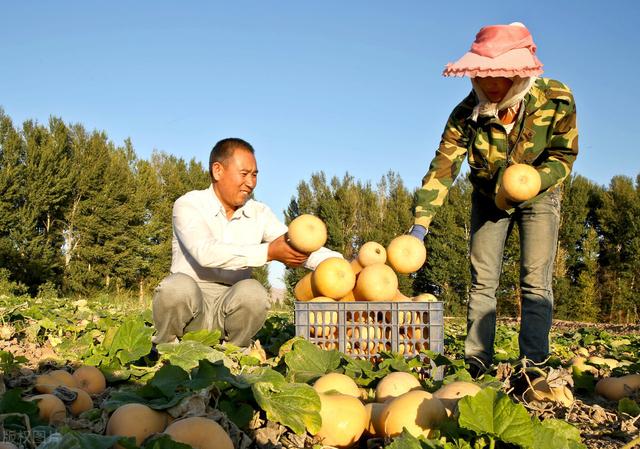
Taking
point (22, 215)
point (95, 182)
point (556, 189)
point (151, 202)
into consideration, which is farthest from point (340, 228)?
point (556, 189)

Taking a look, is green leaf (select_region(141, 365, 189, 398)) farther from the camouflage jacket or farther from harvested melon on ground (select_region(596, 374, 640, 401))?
the camouflage jacket

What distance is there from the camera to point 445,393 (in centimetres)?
231

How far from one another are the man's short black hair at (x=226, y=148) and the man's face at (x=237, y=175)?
0.03 metres

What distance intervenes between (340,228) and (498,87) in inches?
1113

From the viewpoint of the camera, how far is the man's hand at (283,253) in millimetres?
4133

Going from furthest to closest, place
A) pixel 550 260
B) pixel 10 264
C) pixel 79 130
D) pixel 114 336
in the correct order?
pixel 79 130 → pixel 10 264 → pixel 550 260 → pixel 114 336

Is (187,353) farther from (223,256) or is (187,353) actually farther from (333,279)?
(333,279)

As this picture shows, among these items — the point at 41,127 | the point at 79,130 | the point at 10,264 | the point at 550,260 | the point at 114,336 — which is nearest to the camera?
the point at 114,336

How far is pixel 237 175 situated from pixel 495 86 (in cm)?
185

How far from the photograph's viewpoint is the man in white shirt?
4.16m

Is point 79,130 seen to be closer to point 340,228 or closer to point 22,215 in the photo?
point 22,215

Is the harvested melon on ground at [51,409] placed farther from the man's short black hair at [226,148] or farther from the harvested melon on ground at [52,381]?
the man's short black hair at [226,148]

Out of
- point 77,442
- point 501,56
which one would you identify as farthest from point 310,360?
point 501,56

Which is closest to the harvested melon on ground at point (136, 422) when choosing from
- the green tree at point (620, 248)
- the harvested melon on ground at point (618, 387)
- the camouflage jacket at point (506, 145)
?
the harvested melon on ground at point (618, 387)
